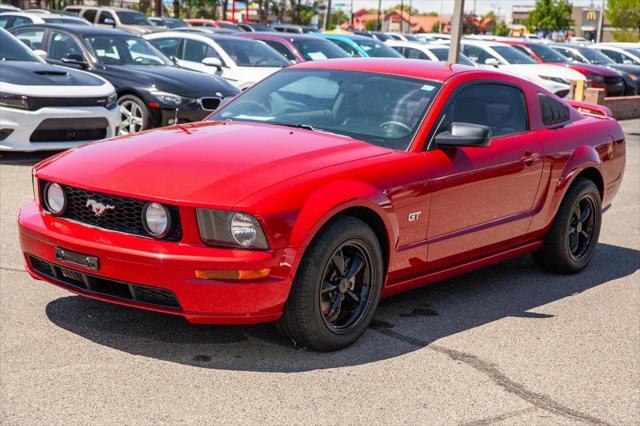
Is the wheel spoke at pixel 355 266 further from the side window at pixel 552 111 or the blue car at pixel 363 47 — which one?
the blue car at pixel 363 47

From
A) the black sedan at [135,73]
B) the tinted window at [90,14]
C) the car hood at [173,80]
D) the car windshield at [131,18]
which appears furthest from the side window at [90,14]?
the car hood at [173,80]

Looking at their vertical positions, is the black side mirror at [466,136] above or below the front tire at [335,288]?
above

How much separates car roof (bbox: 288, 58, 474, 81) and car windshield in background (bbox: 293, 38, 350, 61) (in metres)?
11.3

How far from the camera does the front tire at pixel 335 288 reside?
4812 millimetres

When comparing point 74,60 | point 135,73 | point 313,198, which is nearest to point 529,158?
point 313,198

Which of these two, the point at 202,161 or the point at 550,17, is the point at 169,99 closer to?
the point at 202,161

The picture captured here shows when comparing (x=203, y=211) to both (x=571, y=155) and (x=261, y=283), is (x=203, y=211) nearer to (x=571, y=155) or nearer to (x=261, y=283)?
(x=261, y=283)

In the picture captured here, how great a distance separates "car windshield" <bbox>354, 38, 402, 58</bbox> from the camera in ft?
68.0

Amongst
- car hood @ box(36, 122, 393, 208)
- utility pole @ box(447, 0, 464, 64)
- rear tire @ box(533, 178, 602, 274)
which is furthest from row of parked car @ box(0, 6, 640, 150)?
rear tire @ box(533, 178, 602, 274)

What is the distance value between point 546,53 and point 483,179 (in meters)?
20.5

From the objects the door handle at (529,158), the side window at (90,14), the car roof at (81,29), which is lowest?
the door handle at (529,158)

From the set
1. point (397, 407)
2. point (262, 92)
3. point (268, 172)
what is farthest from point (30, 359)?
point (262, 92)

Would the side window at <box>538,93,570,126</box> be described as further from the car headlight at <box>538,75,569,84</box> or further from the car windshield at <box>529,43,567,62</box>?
the car windshield at <box>529,43,567,62</box>

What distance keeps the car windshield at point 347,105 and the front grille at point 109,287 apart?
62.7 inches
